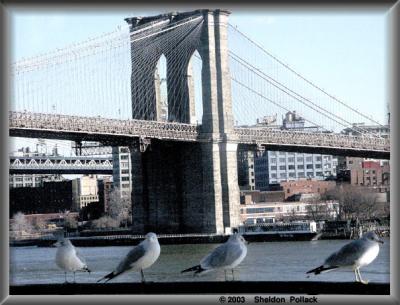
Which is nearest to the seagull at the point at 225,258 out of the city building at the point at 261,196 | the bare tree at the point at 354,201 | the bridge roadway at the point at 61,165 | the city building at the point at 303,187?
the bridge roadway at the point at 61,165

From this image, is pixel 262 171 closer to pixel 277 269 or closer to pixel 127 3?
pixel 277 269

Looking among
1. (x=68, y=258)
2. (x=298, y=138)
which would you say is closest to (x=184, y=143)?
(x=298, y=138)

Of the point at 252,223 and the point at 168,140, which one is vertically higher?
the point at 168,140

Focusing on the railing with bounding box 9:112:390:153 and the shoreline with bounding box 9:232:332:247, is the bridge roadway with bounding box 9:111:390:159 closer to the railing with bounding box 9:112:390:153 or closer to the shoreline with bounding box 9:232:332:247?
the railing with bounding box 9:112:390:153

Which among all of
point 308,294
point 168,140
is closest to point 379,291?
point 308,294

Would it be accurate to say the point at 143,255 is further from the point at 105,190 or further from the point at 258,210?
the point at 105,190

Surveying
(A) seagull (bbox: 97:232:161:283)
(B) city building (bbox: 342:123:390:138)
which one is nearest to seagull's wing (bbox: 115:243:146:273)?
(A) seagull (bbox: 97:232:161:283)

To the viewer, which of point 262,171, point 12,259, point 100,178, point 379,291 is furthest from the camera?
point 100,178
